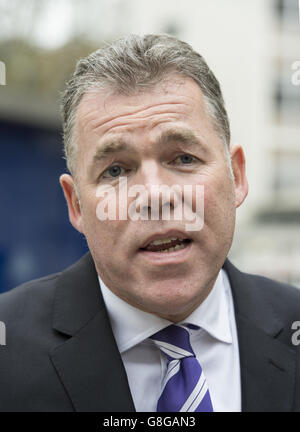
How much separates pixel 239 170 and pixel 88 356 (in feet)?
3.00

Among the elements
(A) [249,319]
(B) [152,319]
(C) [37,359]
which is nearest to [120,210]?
(B) [152,319]

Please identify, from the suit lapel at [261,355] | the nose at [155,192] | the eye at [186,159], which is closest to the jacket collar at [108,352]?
the suit lapel at [261,355]

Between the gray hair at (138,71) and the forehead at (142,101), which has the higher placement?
the gray hair at (138,71)

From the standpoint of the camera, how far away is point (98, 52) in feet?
6.88

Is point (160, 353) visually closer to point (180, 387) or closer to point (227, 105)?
point (180, 387)

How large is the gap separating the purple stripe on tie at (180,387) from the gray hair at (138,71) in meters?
0.81

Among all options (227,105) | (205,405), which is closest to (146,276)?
(205,405)

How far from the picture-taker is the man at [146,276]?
1830 mm

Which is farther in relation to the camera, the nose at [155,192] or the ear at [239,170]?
the ear at [239,170]

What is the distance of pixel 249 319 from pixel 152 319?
0.43 metres

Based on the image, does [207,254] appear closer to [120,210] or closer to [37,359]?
[120,210]

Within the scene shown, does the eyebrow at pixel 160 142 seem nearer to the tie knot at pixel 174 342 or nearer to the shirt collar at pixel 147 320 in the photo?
the shirt collar at pixel 147 320

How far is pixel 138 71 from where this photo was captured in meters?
1.91

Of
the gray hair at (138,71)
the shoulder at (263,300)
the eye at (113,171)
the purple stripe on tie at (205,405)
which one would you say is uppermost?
the gray hair at (138,71)
